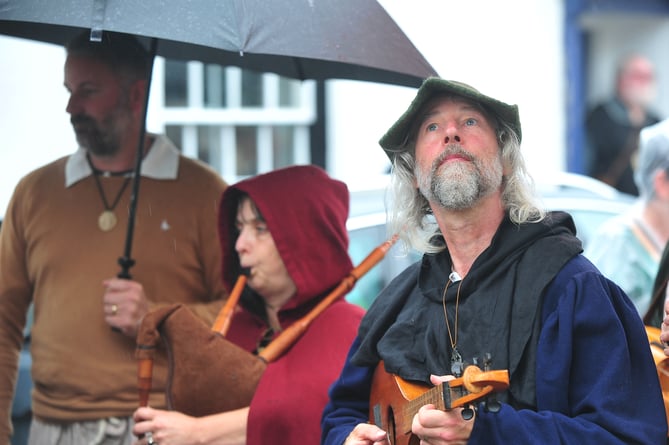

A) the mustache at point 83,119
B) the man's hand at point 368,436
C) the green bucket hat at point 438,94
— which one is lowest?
the man's hand at point 368,436

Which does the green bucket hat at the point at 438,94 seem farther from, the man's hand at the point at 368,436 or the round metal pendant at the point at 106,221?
the round metal pendant at the point at 106,221

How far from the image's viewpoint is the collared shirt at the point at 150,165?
414 centimetres

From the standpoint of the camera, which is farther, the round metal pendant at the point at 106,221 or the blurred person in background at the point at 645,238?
the blurred person in background at the point at 645,238

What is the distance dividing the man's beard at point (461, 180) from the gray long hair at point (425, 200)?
5 cm

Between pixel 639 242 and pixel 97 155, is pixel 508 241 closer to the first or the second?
pixel 97 155

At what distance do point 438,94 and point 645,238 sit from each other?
8.16 feet

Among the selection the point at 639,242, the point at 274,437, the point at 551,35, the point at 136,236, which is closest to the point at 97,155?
the point at 136,236

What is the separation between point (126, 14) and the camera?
3.28m

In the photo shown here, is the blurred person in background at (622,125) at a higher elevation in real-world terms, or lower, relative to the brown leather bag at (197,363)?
higher

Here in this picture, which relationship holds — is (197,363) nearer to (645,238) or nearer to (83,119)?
(83,119)

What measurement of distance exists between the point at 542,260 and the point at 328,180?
4.34ft

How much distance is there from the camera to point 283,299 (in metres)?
3.87

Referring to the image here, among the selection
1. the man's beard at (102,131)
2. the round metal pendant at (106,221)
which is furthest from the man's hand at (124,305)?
the man's beard at (102,131)

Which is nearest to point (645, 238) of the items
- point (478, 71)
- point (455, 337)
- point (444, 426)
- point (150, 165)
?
point (150, 165)
